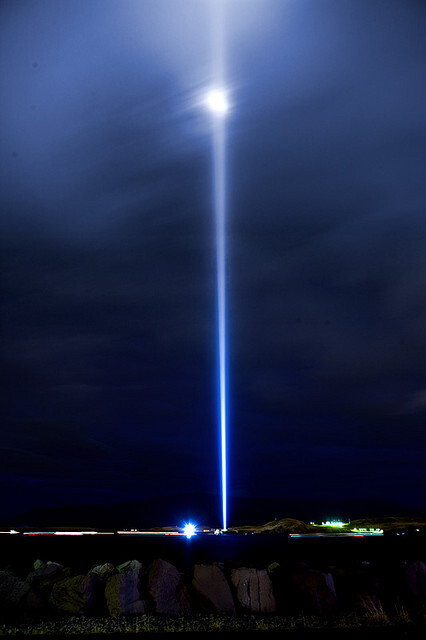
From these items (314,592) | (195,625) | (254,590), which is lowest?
(195,625)

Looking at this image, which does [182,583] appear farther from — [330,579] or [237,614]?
[330,579]

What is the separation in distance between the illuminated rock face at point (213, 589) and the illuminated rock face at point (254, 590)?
0.36 metres

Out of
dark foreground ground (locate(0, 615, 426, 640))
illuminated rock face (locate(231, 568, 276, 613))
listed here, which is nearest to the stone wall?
illuminated rock face (locate(231, 568, 276, 613))

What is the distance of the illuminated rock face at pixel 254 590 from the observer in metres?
16.9

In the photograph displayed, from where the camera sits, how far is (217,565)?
17.5m

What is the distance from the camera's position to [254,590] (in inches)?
675

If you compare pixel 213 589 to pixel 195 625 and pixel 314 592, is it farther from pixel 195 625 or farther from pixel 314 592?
pixel 314 592

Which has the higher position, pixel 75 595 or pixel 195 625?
pixel 75 595

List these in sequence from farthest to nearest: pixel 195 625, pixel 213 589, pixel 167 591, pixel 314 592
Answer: pixel 314 592 → pixel 213 589 → pixel 167 591 → pixel 195 625

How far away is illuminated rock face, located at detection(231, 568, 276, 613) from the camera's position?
16922 millimetres

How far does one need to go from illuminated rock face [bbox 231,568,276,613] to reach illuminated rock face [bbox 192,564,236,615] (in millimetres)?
364

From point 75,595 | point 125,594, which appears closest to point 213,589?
point 125,594

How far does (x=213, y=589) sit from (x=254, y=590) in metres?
1.15

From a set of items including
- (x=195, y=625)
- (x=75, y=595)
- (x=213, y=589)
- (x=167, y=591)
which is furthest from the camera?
(x=75, y=595)
